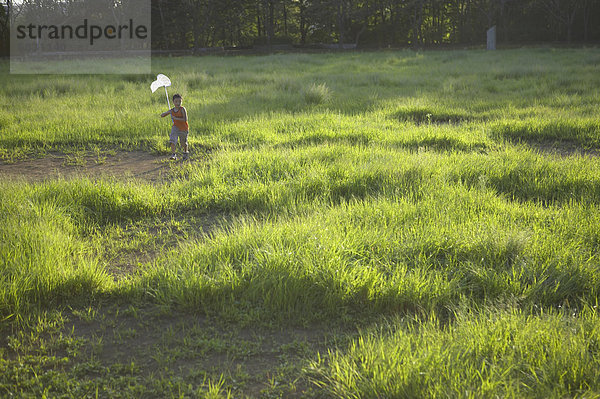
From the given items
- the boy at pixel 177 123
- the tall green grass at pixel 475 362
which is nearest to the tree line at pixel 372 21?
the boy at pixel 177 123

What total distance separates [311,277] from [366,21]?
51.7 m

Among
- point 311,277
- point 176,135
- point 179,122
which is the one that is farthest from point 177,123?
point 311,277

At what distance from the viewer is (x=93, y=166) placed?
20.0 feet

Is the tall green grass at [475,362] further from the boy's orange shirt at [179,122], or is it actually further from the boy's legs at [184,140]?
the boy's orange shirt at [179,122]

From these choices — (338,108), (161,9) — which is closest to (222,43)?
(161,9)

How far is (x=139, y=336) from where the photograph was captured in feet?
8.16

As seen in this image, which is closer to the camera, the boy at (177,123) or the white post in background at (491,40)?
the boy at (177,123)

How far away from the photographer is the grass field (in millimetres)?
2092

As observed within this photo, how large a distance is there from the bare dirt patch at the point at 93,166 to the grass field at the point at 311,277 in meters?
0.22

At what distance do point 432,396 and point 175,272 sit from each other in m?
1.87

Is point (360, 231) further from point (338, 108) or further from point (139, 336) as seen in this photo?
point (338, 108)

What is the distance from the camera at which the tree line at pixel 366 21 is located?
4194 centimetres

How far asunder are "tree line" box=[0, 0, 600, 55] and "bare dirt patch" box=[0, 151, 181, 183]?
34.9 m

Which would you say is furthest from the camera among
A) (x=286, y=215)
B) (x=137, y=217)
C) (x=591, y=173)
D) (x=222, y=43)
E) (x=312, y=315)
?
(x=222, y=43)
